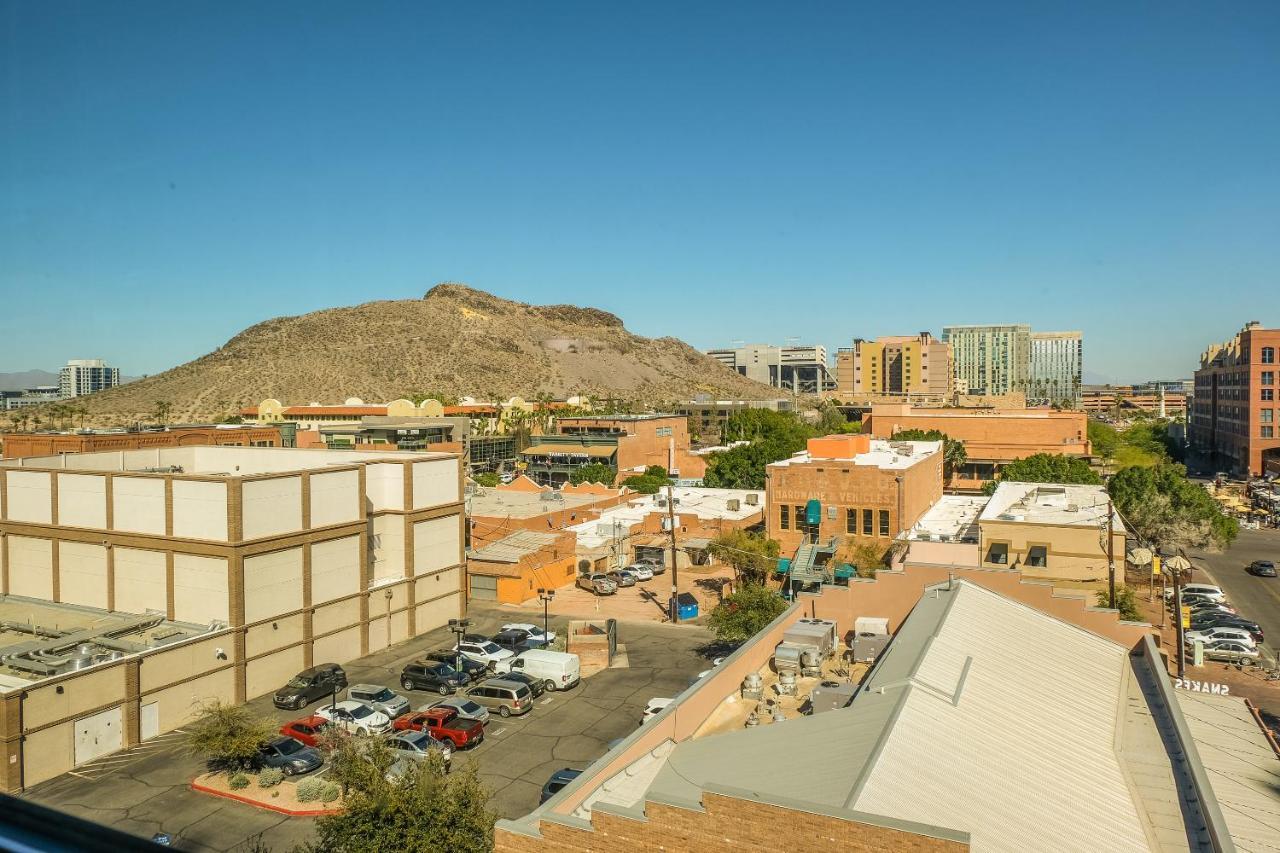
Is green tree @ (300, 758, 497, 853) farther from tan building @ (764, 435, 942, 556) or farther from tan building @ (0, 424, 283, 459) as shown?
tan building @ (0, 424, 283, 459)

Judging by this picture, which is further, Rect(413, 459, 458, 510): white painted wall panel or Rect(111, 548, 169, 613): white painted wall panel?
Rect(413, 459, 458, 510): white painted wall panel

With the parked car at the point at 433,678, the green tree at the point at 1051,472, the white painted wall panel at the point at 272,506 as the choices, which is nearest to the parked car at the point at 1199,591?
the green tree at the point at 1051,472

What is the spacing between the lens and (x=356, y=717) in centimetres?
2509

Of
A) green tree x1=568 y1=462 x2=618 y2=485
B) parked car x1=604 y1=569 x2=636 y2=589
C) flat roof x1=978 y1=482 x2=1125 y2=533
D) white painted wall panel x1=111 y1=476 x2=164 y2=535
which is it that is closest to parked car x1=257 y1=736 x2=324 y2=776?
white painted wall panel x1=111 y1=476 x2=164 y2=535

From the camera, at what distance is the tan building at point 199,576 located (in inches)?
942

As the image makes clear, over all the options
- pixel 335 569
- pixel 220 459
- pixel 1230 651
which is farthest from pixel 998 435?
pixel 335 569

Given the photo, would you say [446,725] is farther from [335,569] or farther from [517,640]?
[335,569]

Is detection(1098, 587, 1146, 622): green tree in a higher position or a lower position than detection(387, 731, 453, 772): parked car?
higher

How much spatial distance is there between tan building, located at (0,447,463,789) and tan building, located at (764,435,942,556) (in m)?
18.5

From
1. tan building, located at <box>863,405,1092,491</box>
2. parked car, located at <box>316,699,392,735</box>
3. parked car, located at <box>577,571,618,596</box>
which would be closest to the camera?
parked car, located at <box>316,699,392,735</box>

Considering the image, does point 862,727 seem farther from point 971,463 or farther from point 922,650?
point 971,463

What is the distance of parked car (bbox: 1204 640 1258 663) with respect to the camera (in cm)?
3181

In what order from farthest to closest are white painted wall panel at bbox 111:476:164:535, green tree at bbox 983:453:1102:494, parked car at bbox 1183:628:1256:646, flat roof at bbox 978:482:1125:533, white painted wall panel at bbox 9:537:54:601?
green tree at bbox 983:453:1102:494 < flat roof at bbox 978:482:1125:533 < parked car at bbox 1183:628:1256:646 < white painted wall panel at bbox 9:537:54:601 < white painted wall panel at bbox 111:476:164:535

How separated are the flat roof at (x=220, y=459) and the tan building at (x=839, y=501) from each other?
17.4m
